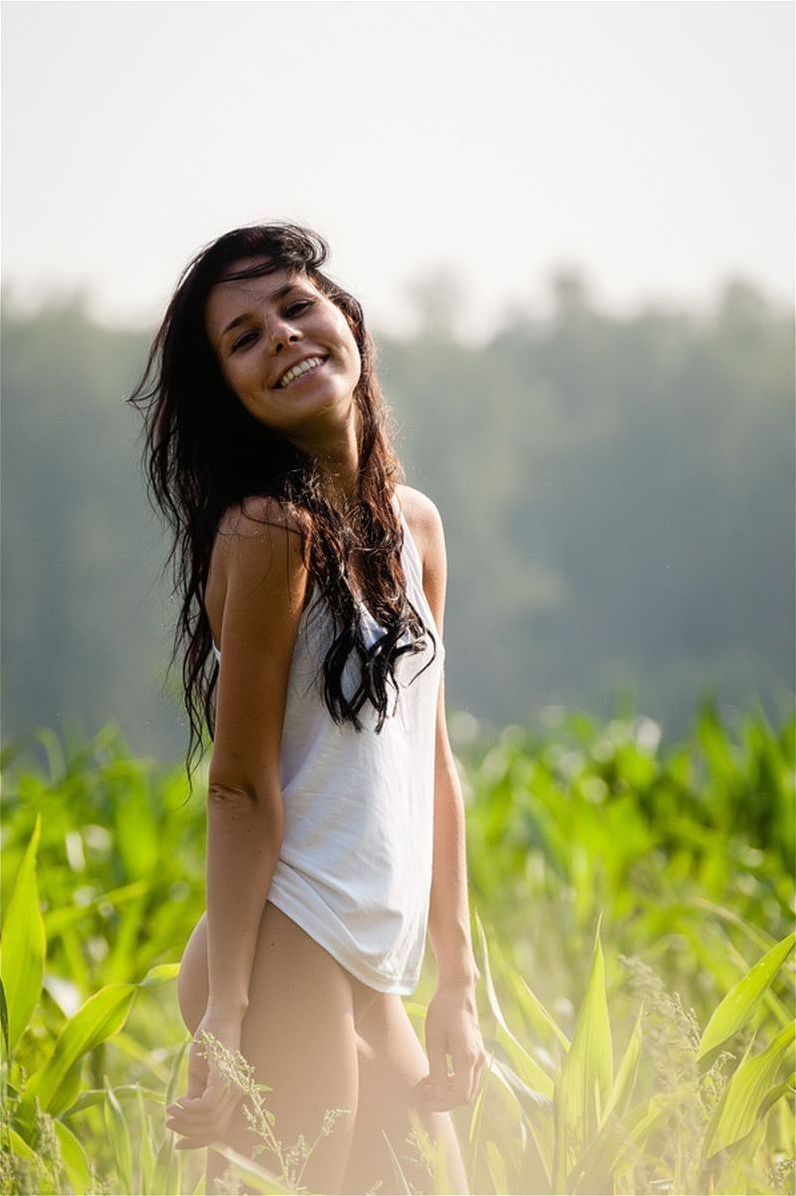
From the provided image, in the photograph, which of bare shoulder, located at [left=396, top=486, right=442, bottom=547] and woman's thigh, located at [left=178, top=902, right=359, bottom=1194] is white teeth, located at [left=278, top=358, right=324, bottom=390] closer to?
bare shoulder, located at [left=396, top=486, right=442, bottom=547]

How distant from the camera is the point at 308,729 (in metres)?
1.14

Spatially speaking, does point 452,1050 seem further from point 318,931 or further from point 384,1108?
point 318,931

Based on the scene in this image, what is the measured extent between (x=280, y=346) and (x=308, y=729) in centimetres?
33

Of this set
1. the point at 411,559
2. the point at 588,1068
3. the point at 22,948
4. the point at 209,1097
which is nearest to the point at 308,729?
the point at 411,559

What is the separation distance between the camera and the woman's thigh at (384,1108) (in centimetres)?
116

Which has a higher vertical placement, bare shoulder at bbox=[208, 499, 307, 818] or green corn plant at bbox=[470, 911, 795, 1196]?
bare shoulder at bbox=[208, 499, 307, 818]

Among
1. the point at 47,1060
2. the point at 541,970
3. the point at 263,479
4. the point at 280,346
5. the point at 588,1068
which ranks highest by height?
the point at 280,346

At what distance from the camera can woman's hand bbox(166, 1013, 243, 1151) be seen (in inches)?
41.9

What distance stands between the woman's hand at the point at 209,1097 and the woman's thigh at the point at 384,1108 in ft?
0.43

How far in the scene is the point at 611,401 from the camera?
14.8ft

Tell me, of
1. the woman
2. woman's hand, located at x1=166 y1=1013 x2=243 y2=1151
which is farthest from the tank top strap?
woman's hand, located at x1=166 y1=1013 x2=243 y2=1151

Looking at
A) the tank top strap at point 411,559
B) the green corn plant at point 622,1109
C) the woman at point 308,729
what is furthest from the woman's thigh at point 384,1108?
the tank top strap at point 411,559

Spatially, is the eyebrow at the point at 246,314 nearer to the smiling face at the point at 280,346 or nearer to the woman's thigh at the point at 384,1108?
the smiling face at the point at 280,346

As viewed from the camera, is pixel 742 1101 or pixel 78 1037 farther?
pixel 78 1037
